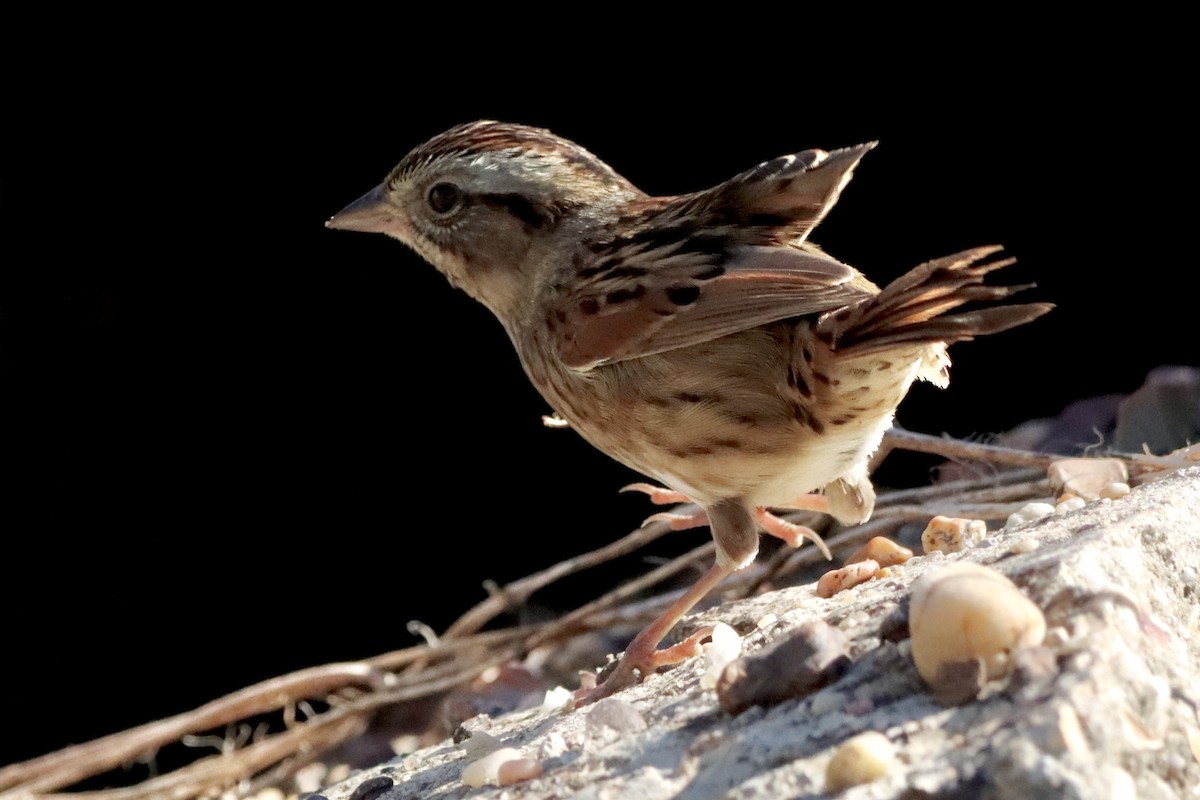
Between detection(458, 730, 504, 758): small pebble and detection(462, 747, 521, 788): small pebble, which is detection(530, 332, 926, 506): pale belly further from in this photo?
detection(462, 747, 521, 788): small pebble

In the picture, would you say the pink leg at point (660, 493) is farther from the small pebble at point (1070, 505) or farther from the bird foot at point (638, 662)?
the small pebble at point (1070, 505)

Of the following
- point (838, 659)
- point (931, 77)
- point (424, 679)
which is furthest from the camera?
point (931, 77)

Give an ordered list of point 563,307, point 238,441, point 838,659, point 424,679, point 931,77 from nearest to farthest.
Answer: point 838,659 < point 563,307 < point 424,679 < point 931,77 < point 238,441

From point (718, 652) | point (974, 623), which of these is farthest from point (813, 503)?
point (974, 623)

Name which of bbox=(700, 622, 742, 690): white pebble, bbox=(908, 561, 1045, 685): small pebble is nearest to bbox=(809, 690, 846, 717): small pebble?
bbox=(908, 561, 1045, 685): small pebble

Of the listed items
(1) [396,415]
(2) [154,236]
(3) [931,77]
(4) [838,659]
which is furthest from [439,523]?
(4) [838,659]

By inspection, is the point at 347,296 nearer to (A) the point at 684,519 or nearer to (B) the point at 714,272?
(A) the point at 684,519

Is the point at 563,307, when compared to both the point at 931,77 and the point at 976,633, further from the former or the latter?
the point at 931,77
